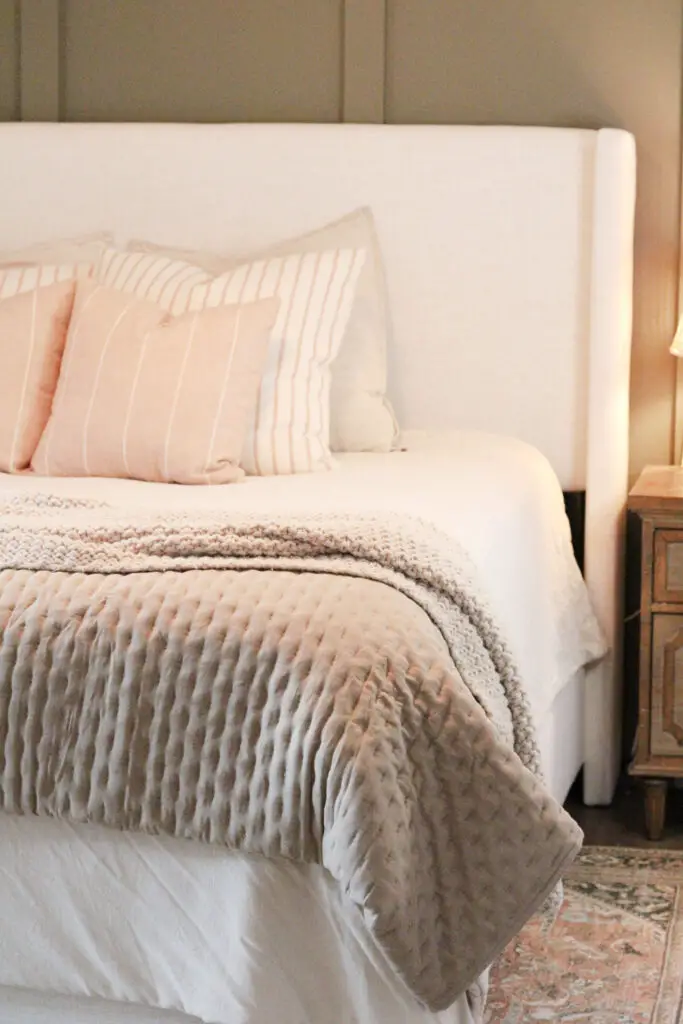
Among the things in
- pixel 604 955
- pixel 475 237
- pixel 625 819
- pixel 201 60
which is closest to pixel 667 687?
pixel 625 819

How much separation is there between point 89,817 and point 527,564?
3.56ft

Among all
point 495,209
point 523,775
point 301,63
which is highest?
point 301,63

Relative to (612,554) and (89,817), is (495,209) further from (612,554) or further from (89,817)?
(89,817)

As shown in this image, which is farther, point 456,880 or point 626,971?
point 626,971

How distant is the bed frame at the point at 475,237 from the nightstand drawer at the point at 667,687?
251 mm

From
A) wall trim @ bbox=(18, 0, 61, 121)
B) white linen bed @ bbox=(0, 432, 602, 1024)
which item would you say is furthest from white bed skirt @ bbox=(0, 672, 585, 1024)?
wall trim @ bbox=(18, 0, 61, 121)

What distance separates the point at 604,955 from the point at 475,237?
157 cm

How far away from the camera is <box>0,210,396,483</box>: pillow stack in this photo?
2482mm

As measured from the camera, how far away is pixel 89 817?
4.91 feet

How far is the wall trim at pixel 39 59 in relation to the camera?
332 centimetres

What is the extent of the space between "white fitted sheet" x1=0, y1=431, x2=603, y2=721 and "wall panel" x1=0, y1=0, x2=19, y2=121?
4.22 feet

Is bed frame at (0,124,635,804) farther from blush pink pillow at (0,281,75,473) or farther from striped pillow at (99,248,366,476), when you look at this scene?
blush pink pillow at (0,281,75,473)

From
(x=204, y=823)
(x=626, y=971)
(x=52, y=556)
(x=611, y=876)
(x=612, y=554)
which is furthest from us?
(x=612, y=554)

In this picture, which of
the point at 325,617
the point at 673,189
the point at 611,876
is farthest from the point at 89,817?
the point at 673,189
